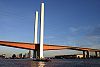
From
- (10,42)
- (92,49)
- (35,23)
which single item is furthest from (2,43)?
(92,49)

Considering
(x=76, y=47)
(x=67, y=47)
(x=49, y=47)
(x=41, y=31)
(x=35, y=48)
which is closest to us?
(x=41, y=31)

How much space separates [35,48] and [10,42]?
9.59 metres

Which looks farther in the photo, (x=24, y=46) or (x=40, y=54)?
(x=24, y=46)

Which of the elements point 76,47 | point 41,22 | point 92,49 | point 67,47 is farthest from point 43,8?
point 92,49

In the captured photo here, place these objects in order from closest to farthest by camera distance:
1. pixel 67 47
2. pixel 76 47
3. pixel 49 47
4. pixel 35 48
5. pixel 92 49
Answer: pixel 35 48 < pixel 49 47 < pixel 67 47 < pixel 76 47 < pixel 92 49

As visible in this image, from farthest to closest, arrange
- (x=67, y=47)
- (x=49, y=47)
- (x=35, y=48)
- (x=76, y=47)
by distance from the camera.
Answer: (x=76, y=47), (x=67, y=47), (x=49, y=47), (x=35, y=48)

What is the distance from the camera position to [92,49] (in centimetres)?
12594

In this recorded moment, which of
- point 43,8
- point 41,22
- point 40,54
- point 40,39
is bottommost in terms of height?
point 40,54

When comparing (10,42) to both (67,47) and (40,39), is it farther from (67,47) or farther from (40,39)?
(67,47)

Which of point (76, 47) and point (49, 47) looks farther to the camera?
point (76, 47)

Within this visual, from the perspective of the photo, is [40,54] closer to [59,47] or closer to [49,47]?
[49,47]

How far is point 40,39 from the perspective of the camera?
8069 cm

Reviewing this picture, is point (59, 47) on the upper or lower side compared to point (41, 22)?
lower

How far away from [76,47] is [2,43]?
37.5m
